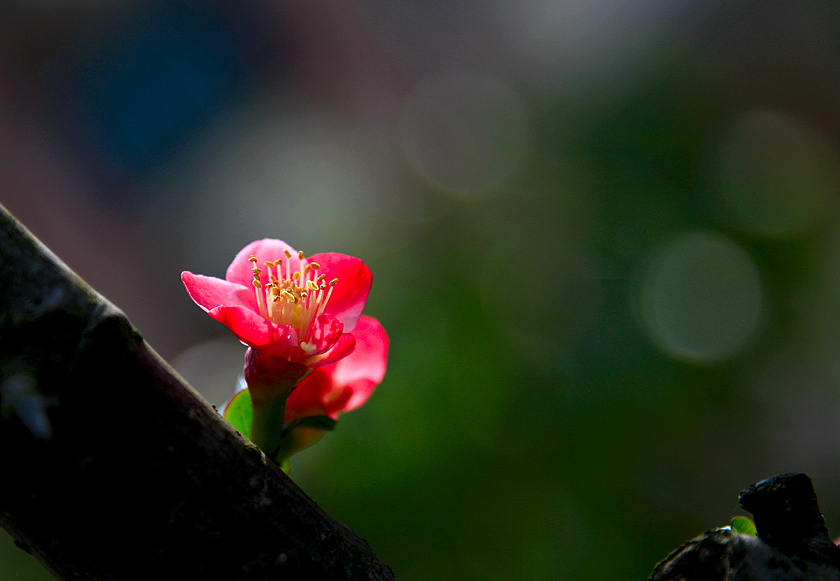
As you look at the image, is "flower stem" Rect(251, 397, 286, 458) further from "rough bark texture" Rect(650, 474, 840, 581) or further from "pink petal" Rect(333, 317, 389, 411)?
"rough bark texture" Rect(650, 474, 840, 581)

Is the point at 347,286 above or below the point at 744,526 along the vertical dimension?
above

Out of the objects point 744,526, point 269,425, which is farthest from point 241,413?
point 744,526

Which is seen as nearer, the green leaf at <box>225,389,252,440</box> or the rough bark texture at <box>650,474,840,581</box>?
the rough bark texture at <box>650,474,840,581</box>

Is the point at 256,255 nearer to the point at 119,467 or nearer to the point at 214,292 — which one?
the point at 214,292

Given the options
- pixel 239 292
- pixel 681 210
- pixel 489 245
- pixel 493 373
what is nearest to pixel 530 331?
pixel 493 373

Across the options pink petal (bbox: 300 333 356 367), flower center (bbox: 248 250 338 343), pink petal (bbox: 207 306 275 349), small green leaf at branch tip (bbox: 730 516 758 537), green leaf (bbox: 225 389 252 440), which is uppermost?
flower center (bbox: 248 250 338 343)

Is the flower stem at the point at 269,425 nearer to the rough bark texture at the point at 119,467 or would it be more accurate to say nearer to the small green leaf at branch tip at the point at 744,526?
the rough bark texture at the point at 119,467

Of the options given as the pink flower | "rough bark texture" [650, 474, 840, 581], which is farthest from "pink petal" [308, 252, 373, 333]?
"rough bark texture" [650, 474, 840, 581]
